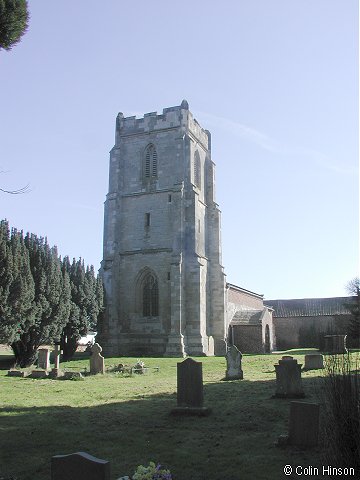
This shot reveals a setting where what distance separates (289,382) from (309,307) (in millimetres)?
45909

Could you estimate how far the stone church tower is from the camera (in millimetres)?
33844

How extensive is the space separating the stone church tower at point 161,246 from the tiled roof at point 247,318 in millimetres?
4415

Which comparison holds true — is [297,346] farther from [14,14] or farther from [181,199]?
[14,14]

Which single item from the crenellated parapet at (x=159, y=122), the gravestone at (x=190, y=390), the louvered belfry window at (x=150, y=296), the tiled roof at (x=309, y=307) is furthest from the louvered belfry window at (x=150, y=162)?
the gravestone at (x=190, y=390)

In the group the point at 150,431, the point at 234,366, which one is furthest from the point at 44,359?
the point at 150,431

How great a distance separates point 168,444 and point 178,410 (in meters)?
2.48

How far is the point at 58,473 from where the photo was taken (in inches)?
165

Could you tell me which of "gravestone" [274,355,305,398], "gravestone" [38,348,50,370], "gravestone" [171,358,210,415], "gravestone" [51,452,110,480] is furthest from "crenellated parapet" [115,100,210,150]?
"gravestone" [51,452,110,480]

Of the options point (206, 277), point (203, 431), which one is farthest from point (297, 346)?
point (203, 431)

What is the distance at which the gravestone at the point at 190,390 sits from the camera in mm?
10094

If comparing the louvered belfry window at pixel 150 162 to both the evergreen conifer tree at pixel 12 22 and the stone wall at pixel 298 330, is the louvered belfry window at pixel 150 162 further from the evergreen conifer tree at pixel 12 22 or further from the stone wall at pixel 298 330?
the evergreen conifer tree at pixel 12 22

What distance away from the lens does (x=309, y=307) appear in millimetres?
55781

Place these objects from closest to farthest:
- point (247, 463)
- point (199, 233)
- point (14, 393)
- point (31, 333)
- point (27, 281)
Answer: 1. point (247, 463)
2. point (14, 393)
3. point (27, 281)
4. point (31, 333)
5. point (199, 233)

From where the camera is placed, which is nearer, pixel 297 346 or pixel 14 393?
pixel 14 393
